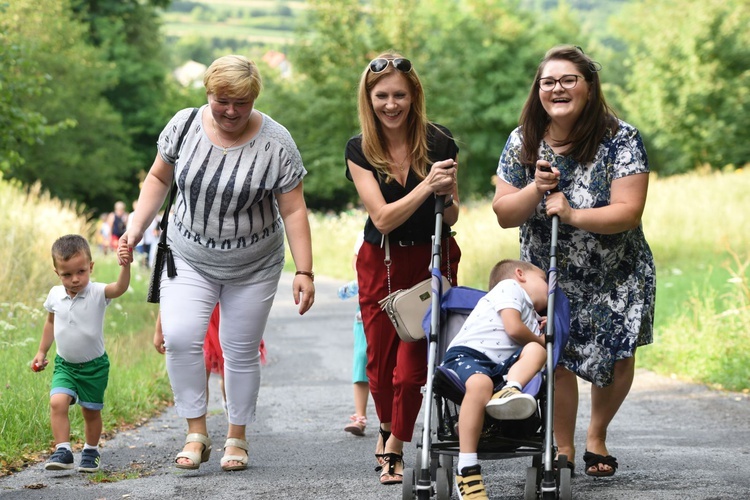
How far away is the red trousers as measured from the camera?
228 inches

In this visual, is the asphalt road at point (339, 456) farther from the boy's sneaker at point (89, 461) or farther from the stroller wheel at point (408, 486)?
the stroller wheel at point (408, 486)

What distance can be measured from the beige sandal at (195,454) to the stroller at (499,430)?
1427mm

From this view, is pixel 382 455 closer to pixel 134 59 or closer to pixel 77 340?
pixel 77 340

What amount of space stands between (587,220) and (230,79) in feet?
6.09

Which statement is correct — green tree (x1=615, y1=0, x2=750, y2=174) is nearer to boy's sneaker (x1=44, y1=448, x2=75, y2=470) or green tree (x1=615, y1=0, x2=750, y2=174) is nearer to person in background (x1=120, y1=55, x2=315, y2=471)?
person in background (x1=120, y1=55, x2=315, y2=471)

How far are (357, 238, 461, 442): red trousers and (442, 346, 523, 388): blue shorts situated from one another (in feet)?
2.41

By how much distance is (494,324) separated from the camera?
5.06 m

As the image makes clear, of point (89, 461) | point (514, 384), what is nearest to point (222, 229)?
point (89, 461)

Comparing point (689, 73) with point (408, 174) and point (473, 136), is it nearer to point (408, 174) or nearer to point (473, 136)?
point (473, 136)

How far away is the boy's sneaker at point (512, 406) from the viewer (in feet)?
15.3

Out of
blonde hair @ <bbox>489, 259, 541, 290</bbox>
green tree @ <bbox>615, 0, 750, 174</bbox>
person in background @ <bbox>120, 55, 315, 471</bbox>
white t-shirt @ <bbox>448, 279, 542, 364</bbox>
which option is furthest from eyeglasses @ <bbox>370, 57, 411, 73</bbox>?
green tree @ <bbox>615, 0, 750, 174</bbox>

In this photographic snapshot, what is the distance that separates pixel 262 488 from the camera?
570 cm

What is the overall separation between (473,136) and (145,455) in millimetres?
51295

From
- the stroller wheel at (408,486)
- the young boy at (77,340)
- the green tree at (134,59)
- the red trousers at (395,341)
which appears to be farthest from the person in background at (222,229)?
the green tree at (134,59)
